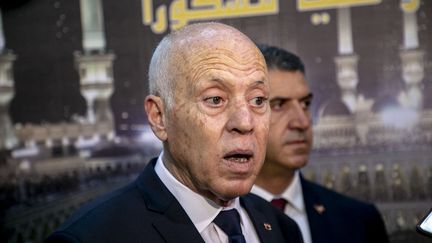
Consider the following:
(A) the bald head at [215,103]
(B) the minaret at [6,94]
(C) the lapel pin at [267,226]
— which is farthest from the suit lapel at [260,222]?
(B) the minaret at [6,94]

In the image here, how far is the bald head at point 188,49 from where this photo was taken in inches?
50.1

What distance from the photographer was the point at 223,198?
1.31 metres

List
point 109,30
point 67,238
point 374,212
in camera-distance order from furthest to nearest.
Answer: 1. point 109,30
2. point 374,212
3. point 67,238

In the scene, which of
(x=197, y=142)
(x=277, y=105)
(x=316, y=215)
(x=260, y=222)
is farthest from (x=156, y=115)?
(x=316, y=215)

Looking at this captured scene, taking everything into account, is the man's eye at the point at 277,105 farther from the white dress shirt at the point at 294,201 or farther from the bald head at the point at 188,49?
the bald head at the point at 188,49

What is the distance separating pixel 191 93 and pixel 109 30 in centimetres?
178

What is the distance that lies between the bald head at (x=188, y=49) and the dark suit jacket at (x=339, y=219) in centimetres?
98

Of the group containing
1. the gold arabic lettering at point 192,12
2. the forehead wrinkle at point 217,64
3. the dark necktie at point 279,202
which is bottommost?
the dark necktie at point 279,202

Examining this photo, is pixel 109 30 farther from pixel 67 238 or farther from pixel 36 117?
pixel 67 238

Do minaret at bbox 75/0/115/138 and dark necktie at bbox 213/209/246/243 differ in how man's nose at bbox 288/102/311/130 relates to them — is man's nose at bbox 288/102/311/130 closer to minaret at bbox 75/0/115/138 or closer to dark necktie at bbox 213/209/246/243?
dark necktie at bbox 213/209/246/243

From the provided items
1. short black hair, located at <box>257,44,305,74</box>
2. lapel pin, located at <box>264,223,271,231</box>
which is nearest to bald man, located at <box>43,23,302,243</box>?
lapel pin, located at <box>264,223,271,231</box>

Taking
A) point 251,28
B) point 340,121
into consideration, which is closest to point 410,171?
point 340,121

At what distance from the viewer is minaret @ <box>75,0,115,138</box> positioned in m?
2.91

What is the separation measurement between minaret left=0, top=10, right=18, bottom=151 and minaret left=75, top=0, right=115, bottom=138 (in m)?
0.36
